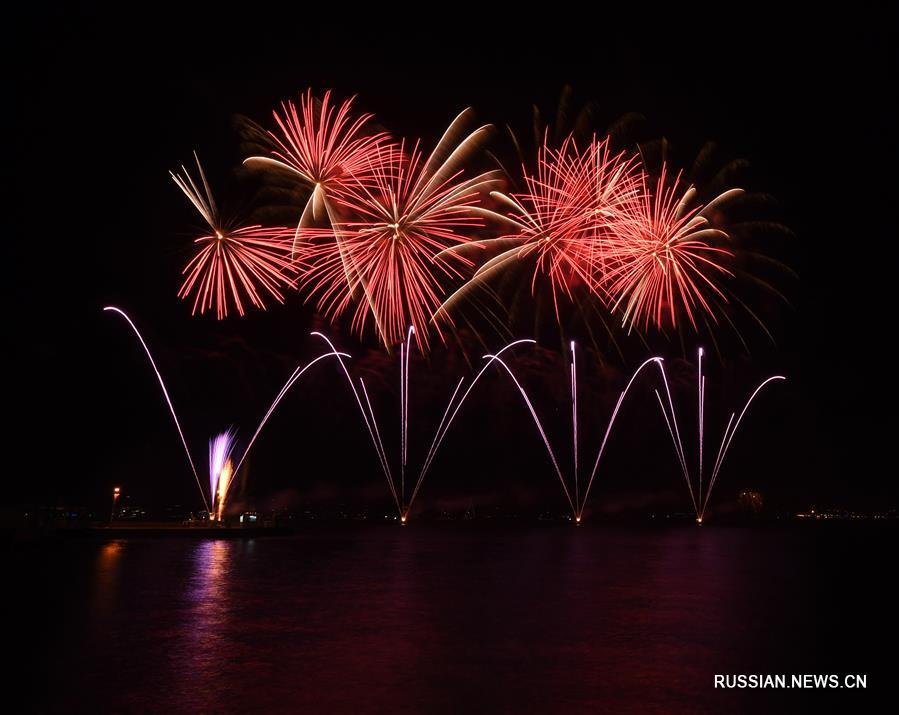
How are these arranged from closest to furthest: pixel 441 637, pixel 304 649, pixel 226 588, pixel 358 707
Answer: pixel 358 707, pixel 304 649, pixel 441 637, pixel 226 588

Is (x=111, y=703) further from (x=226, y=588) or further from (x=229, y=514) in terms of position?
(x=229, y=514)

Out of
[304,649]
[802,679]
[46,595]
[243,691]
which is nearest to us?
[243,691]

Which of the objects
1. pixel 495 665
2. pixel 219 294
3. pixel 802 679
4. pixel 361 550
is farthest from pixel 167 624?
pixel 361 550

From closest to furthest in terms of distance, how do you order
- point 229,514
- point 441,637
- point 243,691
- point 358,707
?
point 358,707, point 243,691, point 441,637, point 229,514

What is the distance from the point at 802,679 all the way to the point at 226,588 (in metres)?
11.4

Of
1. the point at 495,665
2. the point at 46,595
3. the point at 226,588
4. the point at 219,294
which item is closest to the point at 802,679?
the point at 495,665

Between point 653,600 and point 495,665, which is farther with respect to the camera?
point 653,600

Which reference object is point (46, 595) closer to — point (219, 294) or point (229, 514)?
point (219, 294)

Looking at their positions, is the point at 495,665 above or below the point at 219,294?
below

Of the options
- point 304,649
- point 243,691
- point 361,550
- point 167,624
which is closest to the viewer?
point 243,691

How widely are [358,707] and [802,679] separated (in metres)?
5.04

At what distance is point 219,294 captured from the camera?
69.9 feet

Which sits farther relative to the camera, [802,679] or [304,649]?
[304,649]

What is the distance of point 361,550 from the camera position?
2922 centimetres
